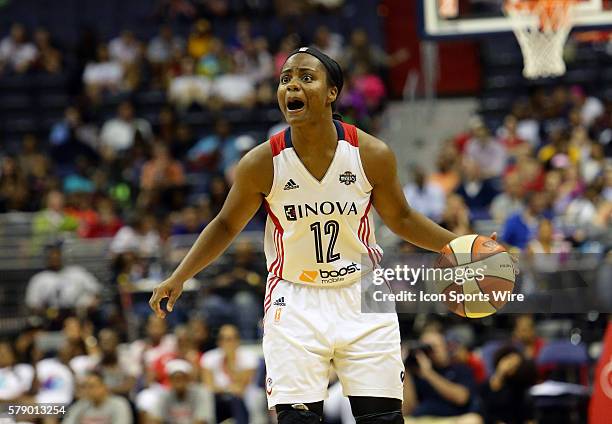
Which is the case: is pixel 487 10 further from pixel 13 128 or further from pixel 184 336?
pixel 13 128

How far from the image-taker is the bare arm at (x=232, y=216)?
625 cm

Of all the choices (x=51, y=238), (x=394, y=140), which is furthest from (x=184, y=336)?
(x=394, y=140)

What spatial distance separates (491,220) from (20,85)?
9.07 metres

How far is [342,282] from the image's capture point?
6.24 metres

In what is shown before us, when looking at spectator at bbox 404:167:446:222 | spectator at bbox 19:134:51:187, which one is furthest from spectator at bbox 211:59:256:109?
spectator at bbox 404:167:446:222

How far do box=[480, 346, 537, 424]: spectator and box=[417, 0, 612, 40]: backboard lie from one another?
11.6 feet

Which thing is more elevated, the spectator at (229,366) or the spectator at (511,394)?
the spectator at (229,366)

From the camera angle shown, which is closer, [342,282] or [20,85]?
[342,282]

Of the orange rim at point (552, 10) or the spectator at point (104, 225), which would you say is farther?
the spectator at point (104, 225)

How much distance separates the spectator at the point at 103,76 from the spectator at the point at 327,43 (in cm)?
323

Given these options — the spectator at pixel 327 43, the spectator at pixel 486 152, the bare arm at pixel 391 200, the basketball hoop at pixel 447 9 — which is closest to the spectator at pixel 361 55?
the spectator at pixel 327 43

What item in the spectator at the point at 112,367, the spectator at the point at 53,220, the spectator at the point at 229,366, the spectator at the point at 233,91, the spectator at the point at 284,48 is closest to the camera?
the spectator at the point at 112,367

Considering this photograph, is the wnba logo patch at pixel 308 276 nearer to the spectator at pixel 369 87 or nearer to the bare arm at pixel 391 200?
the bare arm at pixel 391 200

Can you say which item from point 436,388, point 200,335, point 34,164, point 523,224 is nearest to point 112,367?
point 200,335
